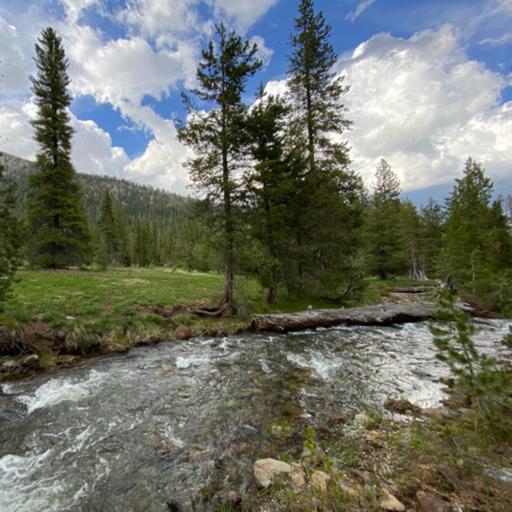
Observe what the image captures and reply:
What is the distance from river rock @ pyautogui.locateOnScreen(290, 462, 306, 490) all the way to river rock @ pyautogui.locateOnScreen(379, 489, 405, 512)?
88cm

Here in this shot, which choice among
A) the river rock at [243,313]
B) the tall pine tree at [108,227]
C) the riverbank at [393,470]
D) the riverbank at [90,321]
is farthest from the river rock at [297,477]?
the tall pine tree at [108,227]

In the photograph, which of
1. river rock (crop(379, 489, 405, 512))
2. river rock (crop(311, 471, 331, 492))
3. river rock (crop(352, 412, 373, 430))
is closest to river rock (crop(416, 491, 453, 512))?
river rock (crop(379, 489, 405, 512))

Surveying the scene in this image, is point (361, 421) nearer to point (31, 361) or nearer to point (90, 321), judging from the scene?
point (31, 361)

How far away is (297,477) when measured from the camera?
3316 millimetres

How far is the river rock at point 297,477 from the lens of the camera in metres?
3.17

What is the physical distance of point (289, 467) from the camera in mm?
3594

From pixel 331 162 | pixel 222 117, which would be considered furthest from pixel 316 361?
pixel 331 162

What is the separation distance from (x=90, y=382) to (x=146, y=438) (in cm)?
300

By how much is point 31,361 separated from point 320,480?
7881 mm

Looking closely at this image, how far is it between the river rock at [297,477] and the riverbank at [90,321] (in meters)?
7.09

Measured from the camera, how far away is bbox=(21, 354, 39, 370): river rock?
6980 millimetres

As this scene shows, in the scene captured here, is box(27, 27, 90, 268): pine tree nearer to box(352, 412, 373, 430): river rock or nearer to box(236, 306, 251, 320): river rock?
box(236, 306, 251, 320): river rock

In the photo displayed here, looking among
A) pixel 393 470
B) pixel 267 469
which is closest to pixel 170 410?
pixel 267 469

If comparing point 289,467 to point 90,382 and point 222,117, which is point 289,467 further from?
point 222,117
